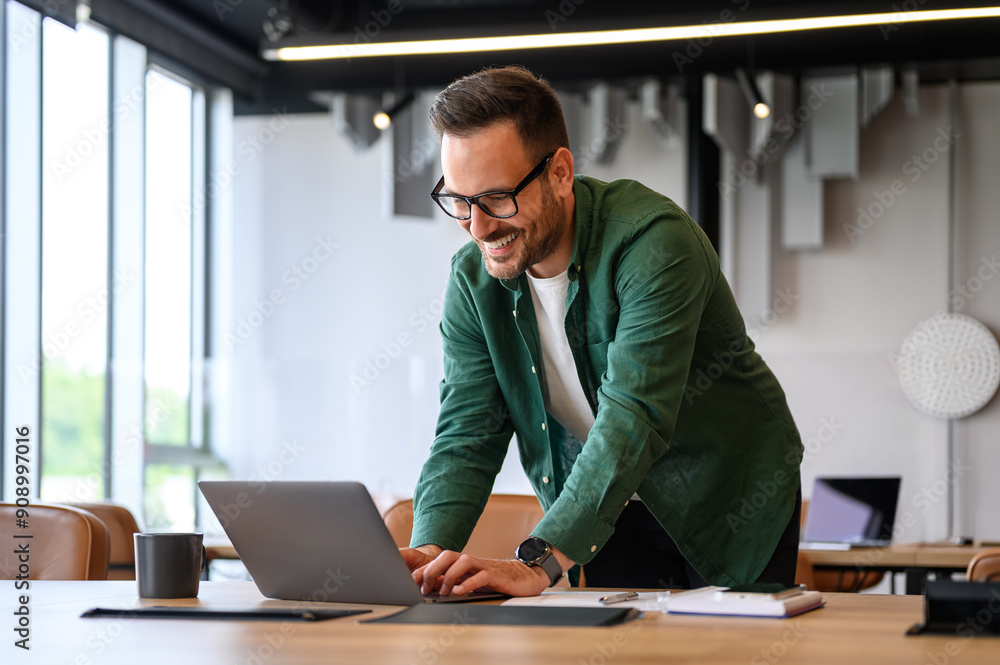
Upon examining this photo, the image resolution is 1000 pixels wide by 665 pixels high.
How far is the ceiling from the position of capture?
5625 millimetres

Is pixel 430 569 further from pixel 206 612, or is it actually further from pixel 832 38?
pixel 832 38

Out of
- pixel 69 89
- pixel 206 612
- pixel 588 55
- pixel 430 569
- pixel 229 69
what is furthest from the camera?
pixel 229 69

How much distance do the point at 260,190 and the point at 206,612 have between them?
5644mm

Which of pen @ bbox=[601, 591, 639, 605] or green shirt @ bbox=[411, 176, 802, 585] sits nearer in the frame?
pen @ bbox=[601, 591, 639, 605]

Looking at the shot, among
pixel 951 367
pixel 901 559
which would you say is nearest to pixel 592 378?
pixel 901 559

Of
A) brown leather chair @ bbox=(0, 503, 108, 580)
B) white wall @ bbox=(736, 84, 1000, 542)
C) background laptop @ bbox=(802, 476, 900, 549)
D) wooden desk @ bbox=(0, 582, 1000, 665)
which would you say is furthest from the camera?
white wall @ bbox=(736, 84, 1000, 542)

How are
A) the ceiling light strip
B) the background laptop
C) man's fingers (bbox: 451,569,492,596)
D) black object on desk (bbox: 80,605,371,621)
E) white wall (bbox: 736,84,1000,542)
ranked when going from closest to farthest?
1. black object on desk (bbox: 80,605,371,621)
2. man's fingers (bbox: 451,569,492,596)
3. the background laptop
4. the ceiling light strip
5. white wall (bbox: 736,84,1000,542)

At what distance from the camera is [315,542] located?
1364mm

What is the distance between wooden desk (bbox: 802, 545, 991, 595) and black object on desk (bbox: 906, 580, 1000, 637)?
7.57 ft

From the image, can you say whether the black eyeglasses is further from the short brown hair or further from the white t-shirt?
the white t-shirt

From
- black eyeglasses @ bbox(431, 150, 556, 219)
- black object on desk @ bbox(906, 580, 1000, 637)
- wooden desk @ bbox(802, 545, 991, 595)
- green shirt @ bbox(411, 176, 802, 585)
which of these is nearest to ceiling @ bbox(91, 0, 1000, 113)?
wooden desk @ bbox(802, 545, 991, 595)

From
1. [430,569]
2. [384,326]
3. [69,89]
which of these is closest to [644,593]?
[430,569]

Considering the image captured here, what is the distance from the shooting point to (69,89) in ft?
17.3

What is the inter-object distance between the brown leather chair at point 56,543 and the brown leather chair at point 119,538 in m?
0.74
